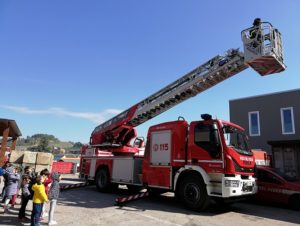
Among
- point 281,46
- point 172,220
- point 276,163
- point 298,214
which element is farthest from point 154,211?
point 276,163

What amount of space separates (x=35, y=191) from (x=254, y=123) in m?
18.5

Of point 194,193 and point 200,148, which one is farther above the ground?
point 200,148

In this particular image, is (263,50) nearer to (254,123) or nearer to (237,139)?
(237,139)

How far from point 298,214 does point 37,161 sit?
34.2ft

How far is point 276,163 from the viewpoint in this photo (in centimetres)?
1902

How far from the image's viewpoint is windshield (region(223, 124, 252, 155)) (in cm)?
886

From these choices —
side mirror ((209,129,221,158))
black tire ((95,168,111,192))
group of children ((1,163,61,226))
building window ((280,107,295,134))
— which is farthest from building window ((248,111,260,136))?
group of children ((1,163,61,226))

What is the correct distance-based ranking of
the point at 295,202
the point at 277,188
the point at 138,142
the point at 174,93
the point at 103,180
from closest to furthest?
the point at 295,202, the point at 277,188, the point at 174,93, the point at 103,180, the point at 138,142

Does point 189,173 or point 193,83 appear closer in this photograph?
point 189,173

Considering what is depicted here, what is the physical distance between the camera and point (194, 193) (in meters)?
8.86

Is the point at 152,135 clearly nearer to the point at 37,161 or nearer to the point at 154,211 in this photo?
the point at 154,211

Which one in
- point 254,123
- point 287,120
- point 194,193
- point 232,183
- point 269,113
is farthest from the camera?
point 254,123

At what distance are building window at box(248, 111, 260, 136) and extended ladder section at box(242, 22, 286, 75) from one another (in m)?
12.9

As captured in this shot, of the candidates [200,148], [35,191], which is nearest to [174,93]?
[200,148]
